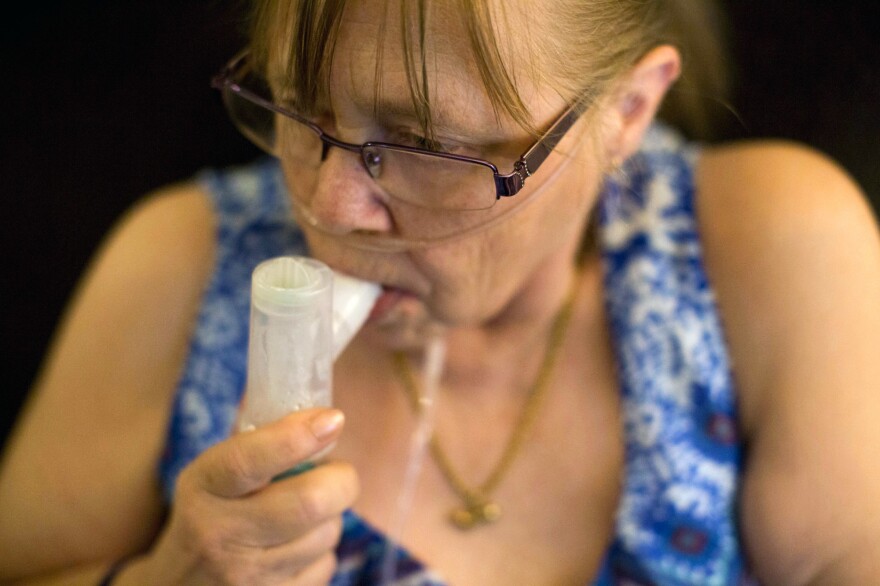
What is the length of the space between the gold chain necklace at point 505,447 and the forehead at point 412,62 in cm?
46

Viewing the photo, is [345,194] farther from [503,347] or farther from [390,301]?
[503,347]

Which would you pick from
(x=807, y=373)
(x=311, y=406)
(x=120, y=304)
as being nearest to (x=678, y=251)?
(x=807, y=373)

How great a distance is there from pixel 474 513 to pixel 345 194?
1.50 feet

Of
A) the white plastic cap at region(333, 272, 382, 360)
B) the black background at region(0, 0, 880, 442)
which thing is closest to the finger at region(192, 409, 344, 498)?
the white plastic cap at region(333, 272, 382, 360)

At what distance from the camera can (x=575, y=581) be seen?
1076 millimetres

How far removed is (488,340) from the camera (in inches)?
48.3

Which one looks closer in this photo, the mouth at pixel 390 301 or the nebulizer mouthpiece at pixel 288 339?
the nebulizer mouthpiece at pixel 288 339

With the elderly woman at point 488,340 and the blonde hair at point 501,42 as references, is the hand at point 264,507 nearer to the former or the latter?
the elderly woman at point 488,340

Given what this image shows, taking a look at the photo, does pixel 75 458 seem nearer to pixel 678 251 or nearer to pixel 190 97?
pixel 190 97

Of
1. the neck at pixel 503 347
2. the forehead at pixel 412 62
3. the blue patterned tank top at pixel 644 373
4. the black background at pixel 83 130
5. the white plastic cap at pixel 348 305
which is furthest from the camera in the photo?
the black background at pixel 83 130

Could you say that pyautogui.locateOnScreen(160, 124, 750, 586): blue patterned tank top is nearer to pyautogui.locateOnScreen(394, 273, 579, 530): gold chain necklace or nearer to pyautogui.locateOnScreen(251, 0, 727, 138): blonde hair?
pyautogui.locateOnScreen(394, 273, 579, 530): gold chain necklace

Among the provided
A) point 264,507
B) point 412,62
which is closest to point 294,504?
point 264,507

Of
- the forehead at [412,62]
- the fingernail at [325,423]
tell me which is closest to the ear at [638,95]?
the forehead at [412,62]

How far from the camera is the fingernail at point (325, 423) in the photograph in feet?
2.64
